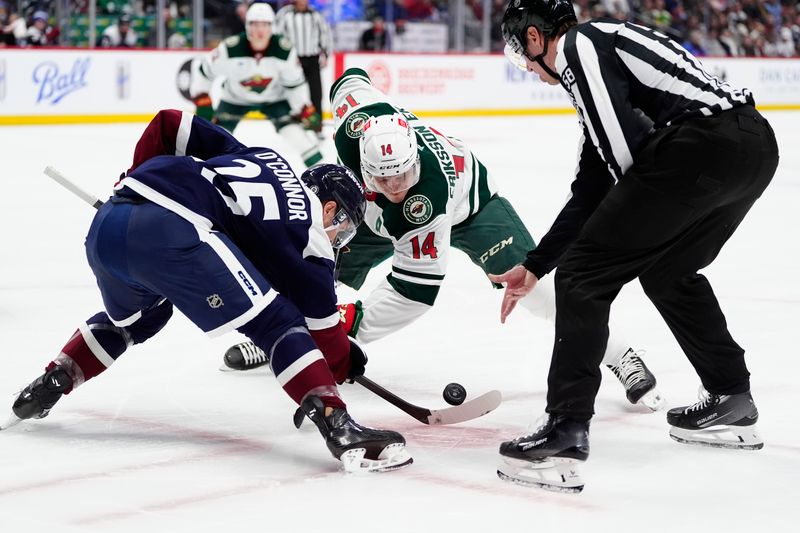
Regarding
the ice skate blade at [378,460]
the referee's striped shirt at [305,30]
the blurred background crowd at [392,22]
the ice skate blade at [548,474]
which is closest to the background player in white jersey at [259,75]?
the referee's striped shirt at [305,30]

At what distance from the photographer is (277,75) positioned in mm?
9594

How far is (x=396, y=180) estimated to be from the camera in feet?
11.6

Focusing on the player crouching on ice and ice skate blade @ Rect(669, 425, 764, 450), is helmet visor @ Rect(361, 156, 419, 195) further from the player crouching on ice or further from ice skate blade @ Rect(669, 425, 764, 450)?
ice skate blade @ Rect(669, 425, 764, 450)

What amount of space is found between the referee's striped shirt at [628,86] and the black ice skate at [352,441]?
2.65 feet

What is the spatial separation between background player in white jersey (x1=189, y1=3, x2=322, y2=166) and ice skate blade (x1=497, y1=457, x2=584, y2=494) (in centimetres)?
680

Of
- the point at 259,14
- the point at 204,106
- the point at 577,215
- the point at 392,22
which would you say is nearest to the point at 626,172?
the point at 577,215

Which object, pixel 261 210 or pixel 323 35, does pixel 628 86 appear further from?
pixel 323 35

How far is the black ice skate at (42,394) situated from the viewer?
3213mm

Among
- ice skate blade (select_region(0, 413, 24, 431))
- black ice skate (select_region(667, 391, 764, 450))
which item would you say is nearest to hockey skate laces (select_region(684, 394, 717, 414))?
black ice skate (select_region(667, 391, 764, 450))

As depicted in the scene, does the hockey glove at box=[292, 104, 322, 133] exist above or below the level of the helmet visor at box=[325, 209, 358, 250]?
below

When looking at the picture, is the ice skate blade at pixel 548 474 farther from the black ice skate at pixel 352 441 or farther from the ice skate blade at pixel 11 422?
the ice skate blade at pixel 11 422

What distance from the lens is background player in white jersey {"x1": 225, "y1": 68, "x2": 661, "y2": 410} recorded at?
3.52 meters

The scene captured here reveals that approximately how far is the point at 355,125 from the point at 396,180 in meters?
0.44

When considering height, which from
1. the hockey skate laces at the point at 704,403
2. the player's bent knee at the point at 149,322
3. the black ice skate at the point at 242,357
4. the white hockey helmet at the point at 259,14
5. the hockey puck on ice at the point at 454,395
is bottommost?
the black ice skate at the point at 242,357
